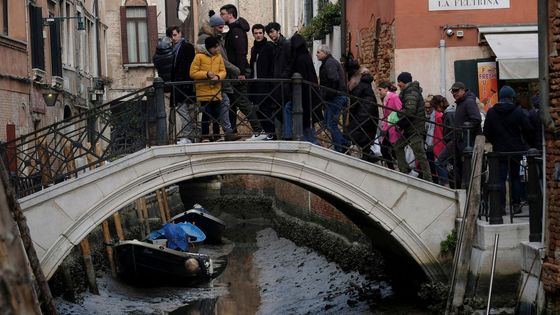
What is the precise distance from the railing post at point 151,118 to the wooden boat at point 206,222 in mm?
14216

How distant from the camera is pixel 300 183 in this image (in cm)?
1231

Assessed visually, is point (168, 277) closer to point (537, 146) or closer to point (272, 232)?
point (272, 232)

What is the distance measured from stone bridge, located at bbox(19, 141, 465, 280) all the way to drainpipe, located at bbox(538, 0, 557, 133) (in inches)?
105

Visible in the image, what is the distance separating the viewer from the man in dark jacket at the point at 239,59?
39.4ft

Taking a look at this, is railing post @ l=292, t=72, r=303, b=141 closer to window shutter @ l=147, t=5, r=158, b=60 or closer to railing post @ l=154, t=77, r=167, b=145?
railing post @ l=154, t=77, r=167, b=145

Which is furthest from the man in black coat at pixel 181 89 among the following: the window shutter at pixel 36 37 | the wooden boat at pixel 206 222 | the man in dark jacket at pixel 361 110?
the wooden boat at pixel 206 222

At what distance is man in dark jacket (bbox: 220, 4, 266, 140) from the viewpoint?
12.0 metres

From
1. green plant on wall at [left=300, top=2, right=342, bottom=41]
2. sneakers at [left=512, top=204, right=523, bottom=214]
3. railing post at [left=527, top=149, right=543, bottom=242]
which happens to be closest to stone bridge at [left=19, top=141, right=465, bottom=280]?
sneakers at [left=512, top=204, right=523, bottom=214]

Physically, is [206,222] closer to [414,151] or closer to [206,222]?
[206,222]

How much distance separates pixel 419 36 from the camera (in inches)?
576

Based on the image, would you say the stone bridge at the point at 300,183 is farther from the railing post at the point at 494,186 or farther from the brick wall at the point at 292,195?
the brick wall at the point at 292,195

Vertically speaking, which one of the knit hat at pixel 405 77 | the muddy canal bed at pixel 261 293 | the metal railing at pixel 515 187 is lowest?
the muddy canal bed at pixel 261 293

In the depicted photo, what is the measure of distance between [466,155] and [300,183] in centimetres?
185

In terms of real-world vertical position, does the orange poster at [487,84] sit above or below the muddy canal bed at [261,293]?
above
